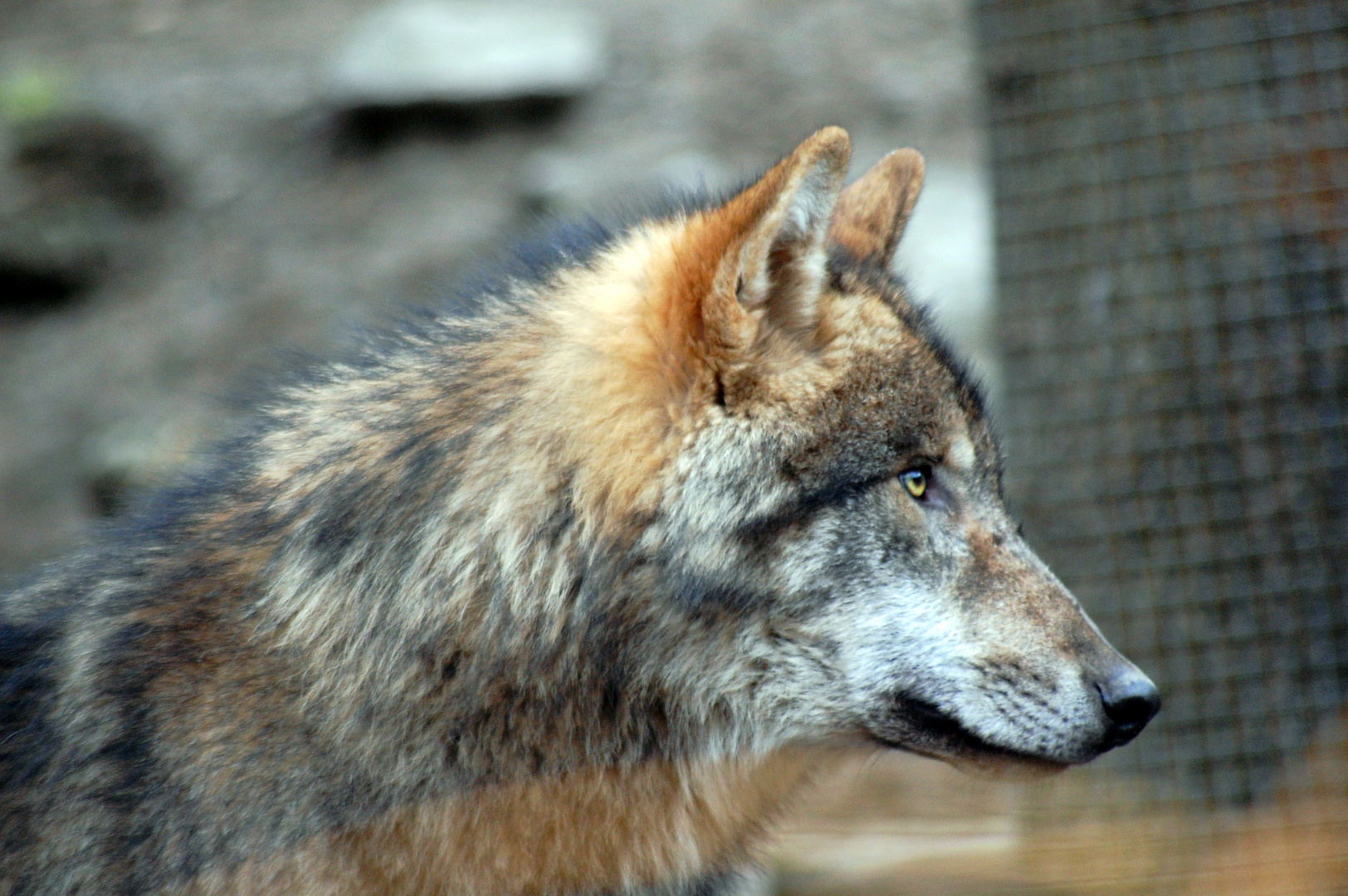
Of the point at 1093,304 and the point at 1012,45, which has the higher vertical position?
the point at 1012,45

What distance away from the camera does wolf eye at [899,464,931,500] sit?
2.62m

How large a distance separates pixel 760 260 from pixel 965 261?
5.24 meters

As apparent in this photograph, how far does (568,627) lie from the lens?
242 cm

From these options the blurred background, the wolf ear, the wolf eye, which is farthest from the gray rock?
the wolf eye

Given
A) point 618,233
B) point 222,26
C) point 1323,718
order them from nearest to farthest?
point 618,233
point 1323,718
point 222,26

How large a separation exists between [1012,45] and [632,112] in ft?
11.9

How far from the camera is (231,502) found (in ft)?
8.81

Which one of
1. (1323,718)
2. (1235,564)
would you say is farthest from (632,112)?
(1323,718)

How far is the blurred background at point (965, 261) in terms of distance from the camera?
4852 mm

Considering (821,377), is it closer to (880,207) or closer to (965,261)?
(880,207)

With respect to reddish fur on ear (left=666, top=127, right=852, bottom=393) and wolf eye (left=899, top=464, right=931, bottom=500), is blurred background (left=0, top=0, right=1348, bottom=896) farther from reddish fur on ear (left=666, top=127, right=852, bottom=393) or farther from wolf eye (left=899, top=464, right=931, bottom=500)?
reddish fur on ear (left=666, top=127, right=852, bottom=393)

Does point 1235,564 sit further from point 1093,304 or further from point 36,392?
point 36,392

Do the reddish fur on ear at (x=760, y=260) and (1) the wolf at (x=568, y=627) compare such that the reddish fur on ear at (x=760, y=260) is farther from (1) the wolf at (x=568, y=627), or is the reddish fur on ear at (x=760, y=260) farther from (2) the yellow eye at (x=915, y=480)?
(2) the yellow eye at (x=915, y=480)

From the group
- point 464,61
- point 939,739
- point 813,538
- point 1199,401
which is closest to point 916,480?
point 813,538
